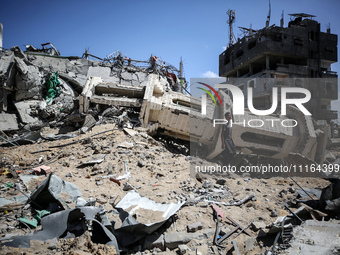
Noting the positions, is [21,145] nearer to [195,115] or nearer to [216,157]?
[195,115]

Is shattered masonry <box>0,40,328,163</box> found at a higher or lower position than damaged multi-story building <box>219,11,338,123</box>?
lower

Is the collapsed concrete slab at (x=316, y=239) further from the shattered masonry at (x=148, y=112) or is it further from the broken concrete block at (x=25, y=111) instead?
the broken concrete block at (x=25, y=111)

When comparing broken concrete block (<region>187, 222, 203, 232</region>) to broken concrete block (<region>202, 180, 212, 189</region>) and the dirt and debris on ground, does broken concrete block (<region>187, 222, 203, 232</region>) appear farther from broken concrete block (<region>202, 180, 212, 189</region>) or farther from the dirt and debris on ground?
broken concrete block (<region>202, 180, 212, 189</region>)

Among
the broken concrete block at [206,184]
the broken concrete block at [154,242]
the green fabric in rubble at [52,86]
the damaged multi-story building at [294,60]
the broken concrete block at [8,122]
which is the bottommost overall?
the broken concrete block at [154,242]

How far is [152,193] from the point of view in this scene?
3809 millimetres

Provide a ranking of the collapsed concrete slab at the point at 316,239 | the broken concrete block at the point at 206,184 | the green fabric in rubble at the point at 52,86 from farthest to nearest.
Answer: the green fabric in rubble at the point at 52,86
the broken concrete block at the point at 206,184
the collapsed concrete slab at the point at 316,239

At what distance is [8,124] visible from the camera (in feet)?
29.8

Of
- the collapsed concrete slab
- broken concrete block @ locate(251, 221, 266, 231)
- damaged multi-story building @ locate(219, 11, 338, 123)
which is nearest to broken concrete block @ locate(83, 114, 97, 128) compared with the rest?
broken concrete block @ locate(251, 221, 266, 231)

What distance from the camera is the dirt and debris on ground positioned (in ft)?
8.58

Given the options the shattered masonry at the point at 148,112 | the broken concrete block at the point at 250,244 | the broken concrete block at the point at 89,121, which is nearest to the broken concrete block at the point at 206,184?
the broken concrete block at the point at 250,244

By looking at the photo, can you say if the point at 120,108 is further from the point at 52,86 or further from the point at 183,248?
the point at 52,86

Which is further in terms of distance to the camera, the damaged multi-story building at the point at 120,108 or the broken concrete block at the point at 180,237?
the damaged multi-story building at the point at 120,108

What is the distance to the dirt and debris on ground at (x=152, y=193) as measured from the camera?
2.62 meters

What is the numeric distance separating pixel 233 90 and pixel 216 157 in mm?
2337
